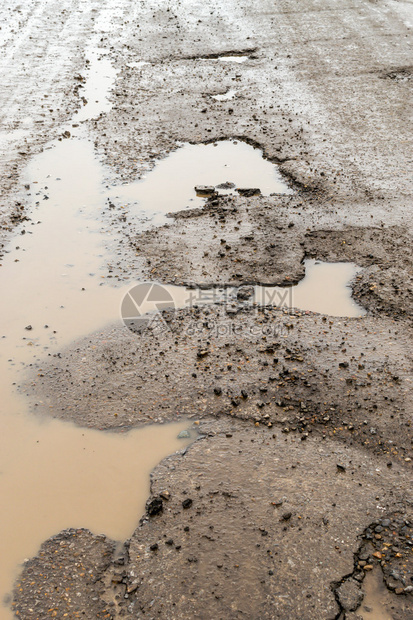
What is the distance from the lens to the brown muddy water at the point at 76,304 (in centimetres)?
370

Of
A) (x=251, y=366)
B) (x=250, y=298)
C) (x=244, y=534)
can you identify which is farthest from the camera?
(x=250, y=298)

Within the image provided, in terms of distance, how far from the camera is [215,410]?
4.20m

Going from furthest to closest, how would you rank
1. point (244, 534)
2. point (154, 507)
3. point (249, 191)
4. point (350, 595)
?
1. point (249, 191)
2. point (154, 507)
3. point (244, 534)
4. point (350, 595)

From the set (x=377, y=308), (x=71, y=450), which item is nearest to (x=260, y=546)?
(x=71, y=450)

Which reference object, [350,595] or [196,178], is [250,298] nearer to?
[196,178]

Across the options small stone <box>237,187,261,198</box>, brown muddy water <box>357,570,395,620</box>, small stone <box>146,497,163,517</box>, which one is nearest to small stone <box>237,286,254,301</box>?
small stone <box>237,187,261,198</box>

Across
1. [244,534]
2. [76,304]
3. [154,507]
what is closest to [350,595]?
[244,534]

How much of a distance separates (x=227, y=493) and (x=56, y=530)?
1.13 metres

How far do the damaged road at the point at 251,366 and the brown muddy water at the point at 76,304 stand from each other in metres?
0.12

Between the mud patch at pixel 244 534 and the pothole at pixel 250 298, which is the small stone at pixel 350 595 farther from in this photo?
the pothole at pixel 250 298

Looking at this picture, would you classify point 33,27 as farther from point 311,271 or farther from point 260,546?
point 260,546

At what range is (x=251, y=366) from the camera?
452 cm

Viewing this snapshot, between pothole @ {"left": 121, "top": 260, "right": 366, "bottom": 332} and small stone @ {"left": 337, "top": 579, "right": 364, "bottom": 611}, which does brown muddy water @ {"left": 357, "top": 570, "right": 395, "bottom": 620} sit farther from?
pothole @ {"left": 121, "top": 260, "right": 366, "bottom": 332}

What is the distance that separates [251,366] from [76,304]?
1893mm
